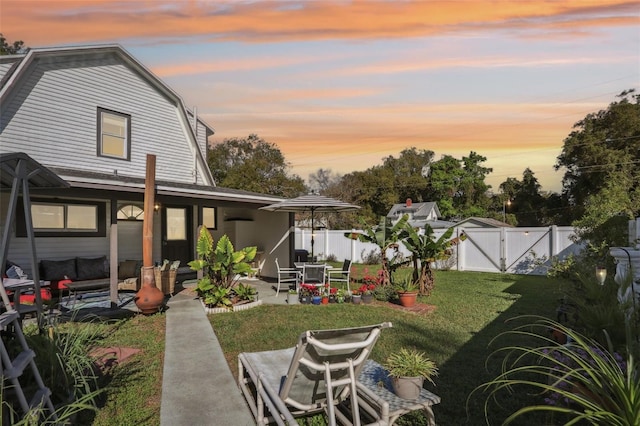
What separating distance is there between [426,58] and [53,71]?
10.3 m

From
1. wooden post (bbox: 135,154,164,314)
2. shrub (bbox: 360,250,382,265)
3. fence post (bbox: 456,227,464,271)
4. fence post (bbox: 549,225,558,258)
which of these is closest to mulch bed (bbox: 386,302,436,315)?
wooden post (bbox: 135,154,164,314)

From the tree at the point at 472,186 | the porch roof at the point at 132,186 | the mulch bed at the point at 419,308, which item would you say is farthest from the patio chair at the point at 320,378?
the tree at the point at 472,186

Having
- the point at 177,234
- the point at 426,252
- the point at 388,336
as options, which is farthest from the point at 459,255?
the point at 388,336

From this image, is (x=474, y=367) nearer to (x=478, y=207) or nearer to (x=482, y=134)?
(x=482, y=134)

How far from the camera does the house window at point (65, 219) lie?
10719 millimetres

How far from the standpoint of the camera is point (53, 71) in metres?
11.1

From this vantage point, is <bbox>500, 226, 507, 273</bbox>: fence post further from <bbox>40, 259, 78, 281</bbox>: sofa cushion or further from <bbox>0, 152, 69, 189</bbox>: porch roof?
<bbox>0, 152, 69, 189</bbox>: porch roof

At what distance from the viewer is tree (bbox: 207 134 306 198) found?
113 feet

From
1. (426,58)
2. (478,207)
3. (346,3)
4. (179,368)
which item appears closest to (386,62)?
(426,58)

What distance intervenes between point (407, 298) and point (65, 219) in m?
9.79

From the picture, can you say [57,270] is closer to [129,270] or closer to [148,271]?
[129,270]

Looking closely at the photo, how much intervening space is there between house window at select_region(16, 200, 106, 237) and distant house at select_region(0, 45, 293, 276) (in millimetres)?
27

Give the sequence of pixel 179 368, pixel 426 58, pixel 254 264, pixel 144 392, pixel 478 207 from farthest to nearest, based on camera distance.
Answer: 1. pixel 478 207
2. pixel 254 264
3. pixel 426 58
4. pixel 179 368
5. pixel 144 392

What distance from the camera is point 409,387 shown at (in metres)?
3.53
